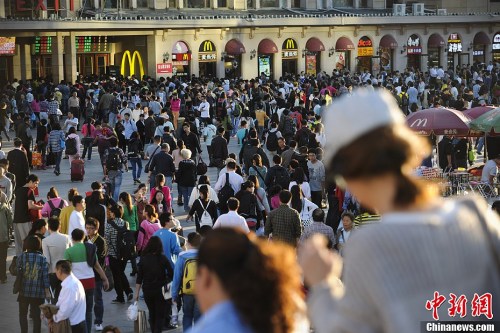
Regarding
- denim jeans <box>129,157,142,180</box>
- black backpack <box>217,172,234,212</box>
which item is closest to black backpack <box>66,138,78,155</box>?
denim jeans <box>129,157,142,180</box>

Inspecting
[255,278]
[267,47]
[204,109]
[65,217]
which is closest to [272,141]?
[204,109]

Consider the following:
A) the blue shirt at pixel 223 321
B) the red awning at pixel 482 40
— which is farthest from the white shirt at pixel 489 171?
the red awning at pixel 482 40

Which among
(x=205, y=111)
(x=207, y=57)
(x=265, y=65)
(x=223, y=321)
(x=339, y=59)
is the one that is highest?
(x=223, y=321)

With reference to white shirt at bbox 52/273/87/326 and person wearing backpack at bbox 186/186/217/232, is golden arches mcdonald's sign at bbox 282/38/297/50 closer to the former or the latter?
person wearing backpack at bbox 186/186/217/232

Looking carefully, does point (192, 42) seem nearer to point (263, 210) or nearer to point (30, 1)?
point (30, 1)

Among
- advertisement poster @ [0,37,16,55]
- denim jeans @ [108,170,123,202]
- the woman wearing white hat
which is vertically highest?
advertisement poster @ [0,37,16,55]

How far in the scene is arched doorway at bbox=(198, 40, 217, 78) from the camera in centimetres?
5541

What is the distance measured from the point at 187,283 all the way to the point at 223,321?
843 cm

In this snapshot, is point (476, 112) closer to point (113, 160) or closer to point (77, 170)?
point (113, 160)

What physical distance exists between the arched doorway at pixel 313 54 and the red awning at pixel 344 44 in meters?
1.07

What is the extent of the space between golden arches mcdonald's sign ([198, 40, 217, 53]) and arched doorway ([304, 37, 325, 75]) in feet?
20.9

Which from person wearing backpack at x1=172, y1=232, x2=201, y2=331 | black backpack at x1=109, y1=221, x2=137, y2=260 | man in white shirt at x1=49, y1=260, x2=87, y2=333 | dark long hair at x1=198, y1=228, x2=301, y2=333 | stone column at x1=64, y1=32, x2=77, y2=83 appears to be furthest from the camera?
stone column at x1=64, y1=32, x2=77, y2=83

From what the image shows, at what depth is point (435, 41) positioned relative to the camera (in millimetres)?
62750

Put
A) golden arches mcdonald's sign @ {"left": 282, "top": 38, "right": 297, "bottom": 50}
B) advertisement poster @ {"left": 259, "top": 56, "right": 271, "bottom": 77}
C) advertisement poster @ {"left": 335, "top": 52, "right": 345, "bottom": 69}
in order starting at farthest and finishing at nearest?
advertisement poster @ {"left": 335, "top": 52, "right": 345, "bottom": 69} → golden arches mcdonald's sign @ {"left": 282, "top": 38, "right": 297, "bottom": 50} → advertisement poster @ {"left": 259, "top": 56, "right": 271, "bottom": 77}
